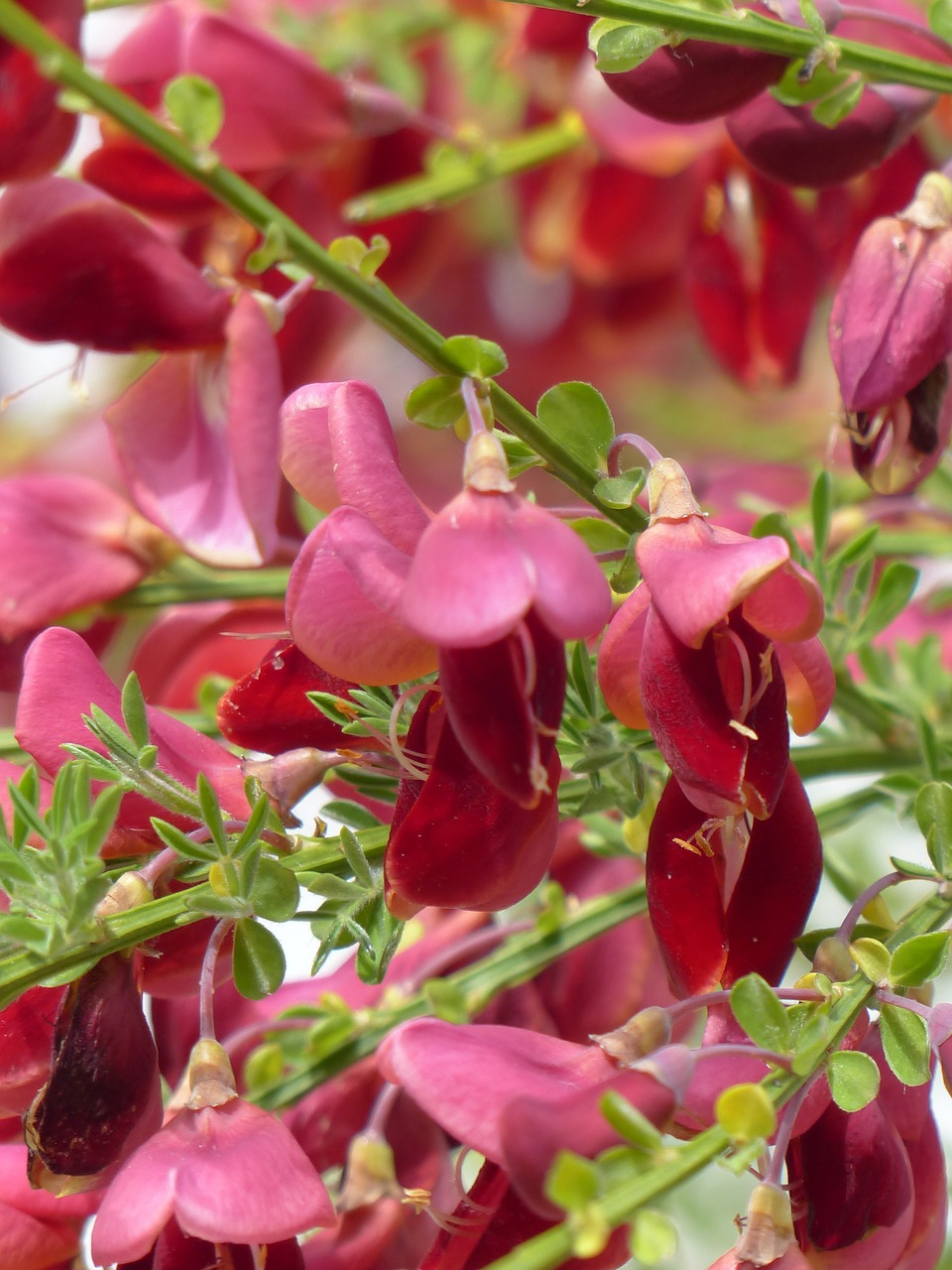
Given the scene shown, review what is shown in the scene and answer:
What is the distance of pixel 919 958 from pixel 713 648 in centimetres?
9

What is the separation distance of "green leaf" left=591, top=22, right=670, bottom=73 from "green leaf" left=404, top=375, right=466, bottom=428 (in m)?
0.11

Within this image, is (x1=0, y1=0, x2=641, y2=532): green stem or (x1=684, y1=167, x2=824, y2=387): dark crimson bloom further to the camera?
(x1=684, y1=167, x2=824, y2=387): dark crimson bloom

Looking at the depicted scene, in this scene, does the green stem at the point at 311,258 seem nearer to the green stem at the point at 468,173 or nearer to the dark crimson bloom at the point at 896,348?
the dark crimson bloom at the point at 896,348

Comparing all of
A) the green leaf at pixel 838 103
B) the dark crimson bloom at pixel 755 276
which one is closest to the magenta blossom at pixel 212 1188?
the green leaf at pixel 838 103

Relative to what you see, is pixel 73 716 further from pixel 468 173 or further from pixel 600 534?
pixel 468 173

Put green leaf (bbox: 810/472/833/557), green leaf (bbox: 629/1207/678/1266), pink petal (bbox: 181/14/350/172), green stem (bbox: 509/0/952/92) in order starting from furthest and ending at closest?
pink petal (bbox: 181/14/350/172) → green leaf (bbox: 810/472/833/557) → green stem (bbox: 509/0/952/92) → green leaf (bbox: 629/1207/678/1266)

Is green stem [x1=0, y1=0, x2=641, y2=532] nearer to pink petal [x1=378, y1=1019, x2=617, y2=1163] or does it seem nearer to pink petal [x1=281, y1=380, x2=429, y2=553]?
pink petal [x1=281, y1=380, x2=429, y2=553]

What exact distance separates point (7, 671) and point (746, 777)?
11.1 inches

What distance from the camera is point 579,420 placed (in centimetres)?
36

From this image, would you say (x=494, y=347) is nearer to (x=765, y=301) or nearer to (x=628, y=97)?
(x=628, y=97)

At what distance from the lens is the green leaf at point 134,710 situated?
356mm

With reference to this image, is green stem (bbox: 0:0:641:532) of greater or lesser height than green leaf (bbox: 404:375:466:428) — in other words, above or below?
above

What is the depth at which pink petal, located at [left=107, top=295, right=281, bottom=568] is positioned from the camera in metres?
0.44

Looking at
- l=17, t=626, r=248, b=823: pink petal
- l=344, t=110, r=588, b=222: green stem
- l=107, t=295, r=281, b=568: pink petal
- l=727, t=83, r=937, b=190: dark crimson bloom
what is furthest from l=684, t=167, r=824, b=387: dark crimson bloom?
l=17, t=626, r=248, b=823: pink petal
